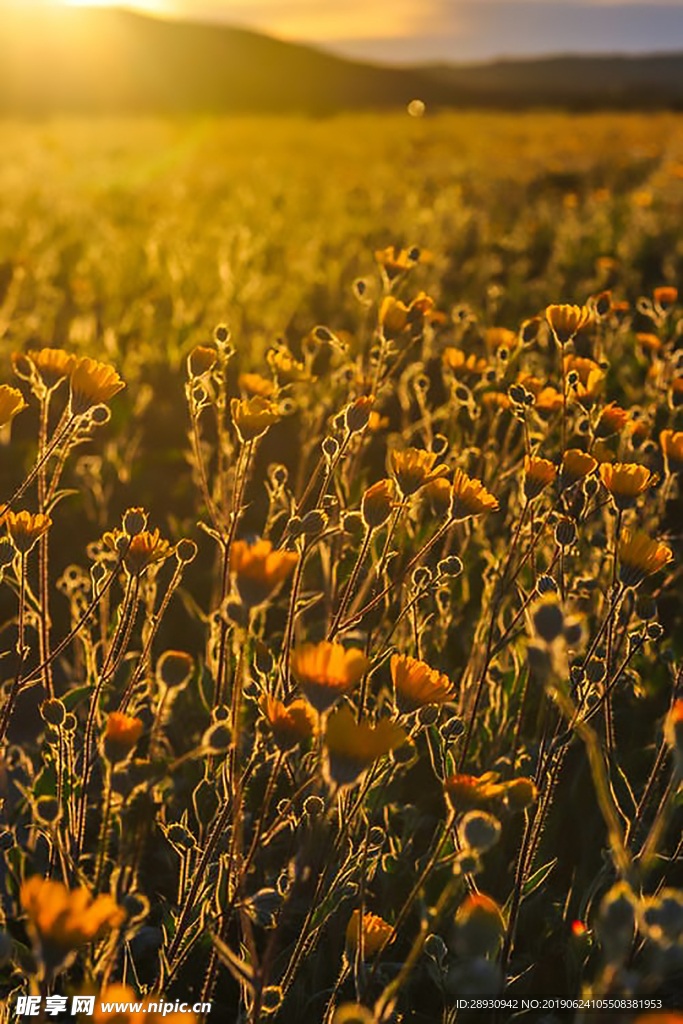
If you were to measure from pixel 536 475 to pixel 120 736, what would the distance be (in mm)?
921

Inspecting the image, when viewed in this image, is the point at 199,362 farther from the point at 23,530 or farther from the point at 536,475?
the point at 536,475

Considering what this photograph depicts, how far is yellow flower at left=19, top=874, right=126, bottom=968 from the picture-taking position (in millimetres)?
991

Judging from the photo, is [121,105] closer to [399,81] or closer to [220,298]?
[399,81]

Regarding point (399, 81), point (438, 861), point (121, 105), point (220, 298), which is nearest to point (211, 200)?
point (220, 298)

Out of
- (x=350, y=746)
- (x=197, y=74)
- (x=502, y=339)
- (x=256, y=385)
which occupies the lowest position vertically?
(x=350, y=746)

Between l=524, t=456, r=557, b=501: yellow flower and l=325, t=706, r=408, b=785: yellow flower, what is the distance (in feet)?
2.73

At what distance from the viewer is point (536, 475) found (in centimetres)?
188

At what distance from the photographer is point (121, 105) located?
59438 millimetres

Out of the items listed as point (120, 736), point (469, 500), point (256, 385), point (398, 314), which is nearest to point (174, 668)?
point (120, 736)

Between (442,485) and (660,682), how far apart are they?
1.12m

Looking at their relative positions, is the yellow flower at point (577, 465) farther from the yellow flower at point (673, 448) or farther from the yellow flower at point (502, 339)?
the yellow flower at point (502, 339)

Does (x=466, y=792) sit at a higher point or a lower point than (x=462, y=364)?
lower

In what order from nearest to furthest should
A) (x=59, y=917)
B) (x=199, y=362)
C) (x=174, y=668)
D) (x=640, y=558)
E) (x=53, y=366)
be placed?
(x=59, y=917)
(x=174, y=668)
(x=640, y=558)
(x=53, y=366)
(x=199, y=362)

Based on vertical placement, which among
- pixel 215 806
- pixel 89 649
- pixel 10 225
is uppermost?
pixel 10 225
